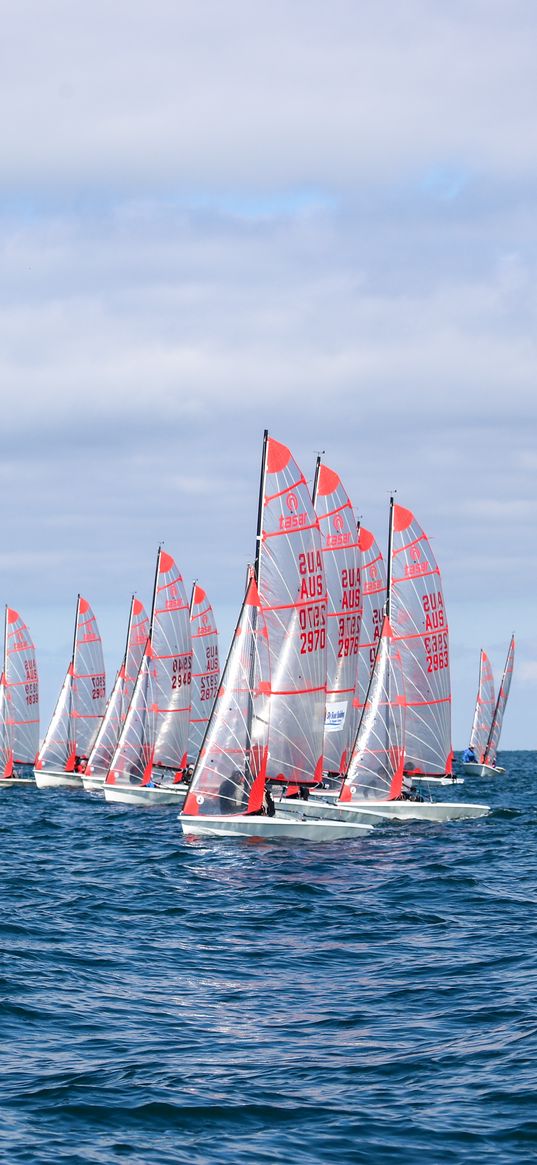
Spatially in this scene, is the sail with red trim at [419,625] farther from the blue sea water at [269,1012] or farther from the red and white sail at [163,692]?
the blue sea water at [269,1012]

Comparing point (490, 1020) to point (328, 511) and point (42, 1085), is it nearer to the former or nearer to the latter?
point (42, 1085)

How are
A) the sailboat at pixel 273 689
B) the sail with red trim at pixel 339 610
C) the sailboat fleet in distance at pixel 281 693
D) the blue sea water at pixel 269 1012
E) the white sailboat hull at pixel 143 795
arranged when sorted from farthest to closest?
the white sailboat hull at pixel 143 795, the sail with red trim at pixel 339 610, the sailboat fleet in distance at pixel 281 693, the sailboat at pixel 273 689, the blue sea water at pixel 269 1012

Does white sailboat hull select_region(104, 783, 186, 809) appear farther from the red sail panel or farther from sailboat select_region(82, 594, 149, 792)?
the red sail panel

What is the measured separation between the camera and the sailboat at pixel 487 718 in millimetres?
107625

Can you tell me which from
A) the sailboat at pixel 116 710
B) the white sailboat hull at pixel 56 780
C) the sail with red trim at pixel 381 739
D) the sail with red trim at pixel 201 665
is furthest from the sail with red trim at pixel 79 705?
the sail with red trim at pixel 381 739

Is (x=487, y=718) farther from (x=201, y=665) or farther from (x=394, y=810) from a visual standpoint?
(x=394, y=810)

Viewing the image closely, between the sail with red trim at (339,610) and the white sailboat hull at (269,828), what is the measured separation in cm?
1341

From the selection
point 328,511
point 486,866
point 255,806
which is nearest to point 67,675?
point 328,511

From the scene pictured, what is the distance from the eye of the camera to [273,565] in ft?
131

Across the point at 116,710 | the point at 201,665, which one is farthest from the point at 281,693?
the point at 116,710

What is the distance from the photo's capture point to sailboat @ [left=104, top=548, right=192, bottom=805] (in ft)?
198

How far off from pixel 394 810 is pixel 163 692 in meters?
20.6

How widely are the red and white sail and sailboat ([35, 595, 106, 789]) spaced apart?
40.4 ft

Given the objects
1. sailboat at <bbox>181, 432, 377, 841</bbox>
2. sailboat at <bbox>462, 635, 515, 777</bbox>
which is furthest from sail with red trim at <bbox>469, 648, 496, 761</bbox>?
sailboat at <bbox>181, 432, 377, 841</bbox>
